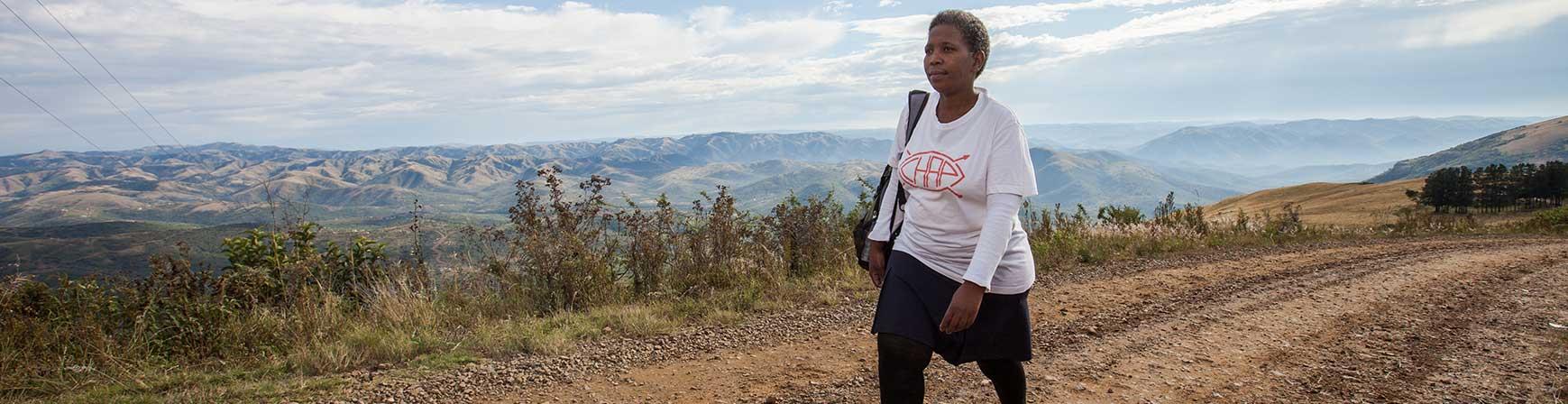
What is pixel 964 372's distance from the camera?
397 cm

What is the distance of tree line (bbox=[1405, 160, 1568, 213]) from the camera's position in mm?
19891

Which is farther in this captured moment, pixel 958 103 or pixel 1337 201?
pixel 1337 201

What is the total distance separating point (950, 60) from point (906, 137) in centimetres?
42

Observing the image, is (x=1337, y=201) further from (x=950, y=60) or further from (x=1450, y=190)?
(x=950, y=60)

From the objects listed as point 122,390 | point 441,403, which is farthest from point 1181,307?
point 122,390

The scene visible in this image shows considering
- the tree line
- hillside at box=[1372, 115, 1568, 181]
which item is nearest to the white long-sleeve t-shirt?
the tree line

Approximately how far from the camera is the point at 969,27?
2.29 m

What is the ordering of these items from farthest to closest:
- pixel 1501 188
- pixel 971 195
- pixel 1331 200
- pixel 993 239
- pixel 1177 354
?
1. pixel 1331 200
2. pixel 1501 188
3. pixel 1177 354
4. pixel 971 195
5. pixel 993 239

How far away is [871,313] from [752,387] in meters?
1.88

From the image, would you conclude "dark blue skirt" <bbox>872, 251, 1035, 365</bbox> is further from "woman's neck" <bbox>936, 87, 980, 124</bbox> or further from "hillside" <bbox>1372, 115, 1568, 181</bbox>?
"hillside" <bbox>1372, 115, 1568, 181</bbox>

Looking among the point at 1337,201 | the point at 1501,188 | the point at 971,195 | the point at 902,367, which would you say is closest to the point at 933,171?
the point at 971,195

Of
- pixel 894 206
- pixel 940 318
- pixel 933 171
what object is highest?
pixel 933 171

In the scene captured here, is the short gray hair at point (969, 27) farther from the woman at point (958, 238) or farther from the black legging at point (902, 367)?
the black legging at point (902, 367)

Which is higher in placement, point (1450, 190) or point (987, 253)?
point (987, 253)
